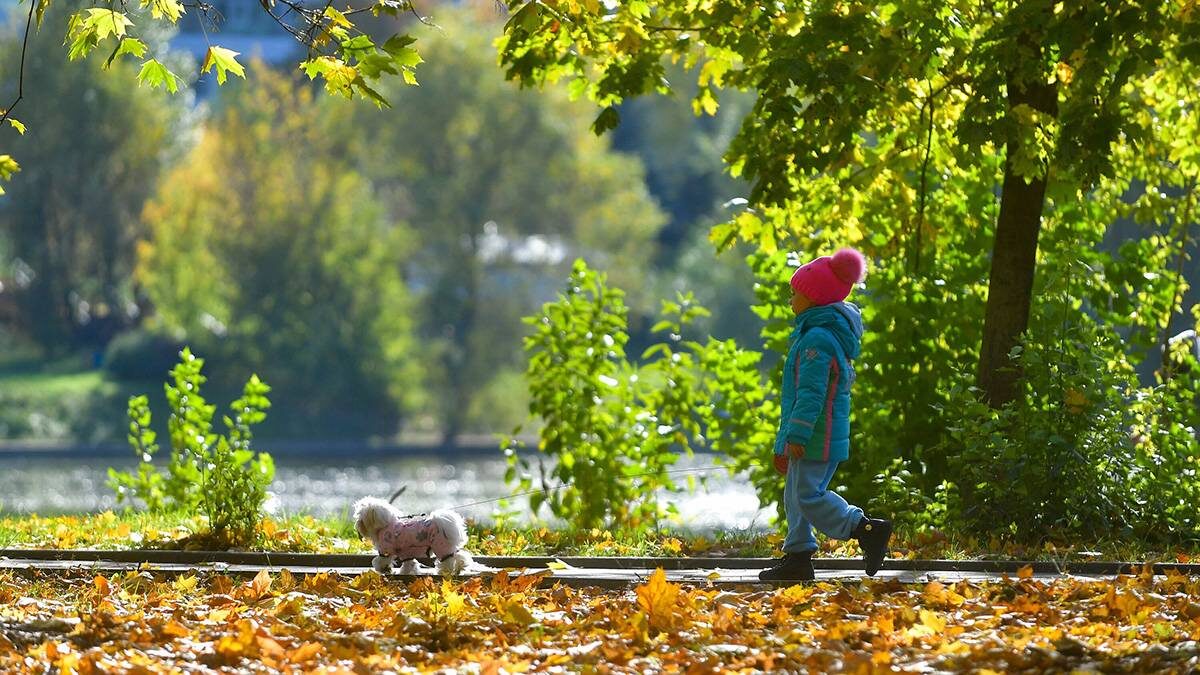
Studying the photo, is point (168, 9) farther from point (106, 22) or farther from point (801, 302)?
point (801, 302)

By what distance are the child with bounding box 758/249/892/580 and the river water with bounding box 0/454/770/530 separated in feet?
59.1

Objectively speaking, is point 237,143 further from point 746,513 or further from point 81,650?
point 81,650

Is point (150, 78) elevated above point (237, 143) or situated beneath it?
situated beneath

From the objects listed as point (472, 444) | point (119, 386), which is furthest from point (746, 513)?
point (119, 386)

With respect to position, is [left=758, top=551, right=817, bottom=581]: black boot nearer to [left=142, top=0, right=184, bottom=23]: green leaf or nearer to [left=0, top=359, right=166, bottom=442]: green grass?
[left=142, top=0, right=184, bottom=23]: green leaf

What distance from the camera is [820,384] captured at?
22.4ft

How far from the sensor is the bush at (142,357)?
2015 inches

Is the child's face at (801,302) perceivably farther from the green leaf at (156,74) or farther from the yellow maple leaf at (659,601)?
the green leaf at (156,74)

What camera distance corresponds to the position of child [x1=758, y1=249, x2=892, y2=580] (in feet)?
22.4

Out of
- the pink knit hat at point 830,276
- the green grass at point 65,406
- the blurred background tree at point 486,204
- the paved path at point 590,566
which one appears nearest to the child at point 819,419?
the pink knit hat at point 830,276

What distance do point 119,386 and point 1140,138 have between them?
4590 centimetres

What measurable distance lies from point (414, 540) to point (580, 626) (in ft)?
4.30

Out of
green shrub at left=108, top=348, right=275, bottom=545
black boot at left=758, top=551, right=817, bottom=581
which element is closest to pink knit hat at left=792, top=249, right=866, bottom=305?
black boot at left=758, top=551, right=817, bottom=581

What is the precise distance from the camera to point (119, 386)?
1996 inches
